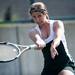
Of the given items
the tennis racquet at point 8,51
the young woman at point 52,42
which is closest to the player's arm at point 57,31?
the young woman at point 52,42

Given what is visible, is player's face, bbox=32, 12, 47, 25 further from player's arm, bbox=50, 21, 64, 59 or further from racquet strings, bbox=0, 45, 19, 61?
racquet strings, bbox=0, 45, 19, 61

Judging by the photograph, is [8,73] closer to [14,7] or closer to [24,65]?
[24,65]

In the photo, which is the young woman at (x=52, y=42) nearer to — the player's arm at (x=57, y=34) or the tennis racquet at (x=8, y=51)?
the player's arm at (x=57, y=34)

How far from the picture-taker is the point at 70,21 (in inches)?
201

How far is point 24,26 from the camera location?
16.7 feet

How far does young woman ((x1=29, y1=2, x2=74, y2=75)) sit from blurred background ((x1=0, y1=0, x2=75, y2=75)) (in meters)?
1.53

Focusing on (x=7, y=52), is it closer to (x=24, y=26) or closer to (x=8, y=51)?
(x=8, y=51)

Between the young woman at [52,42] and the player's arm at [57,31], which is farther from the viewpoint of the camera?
the young woman at [52,42]

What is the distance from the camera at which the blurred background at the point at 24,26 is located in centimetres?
500

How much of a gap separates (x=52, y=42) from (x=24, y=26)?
1.79 meters

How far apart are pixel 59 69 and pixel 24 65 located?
167cm

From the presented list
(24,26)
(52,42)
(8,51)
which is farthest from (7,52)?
(24,26)

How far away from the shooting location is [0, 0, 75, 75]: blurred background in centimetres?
500

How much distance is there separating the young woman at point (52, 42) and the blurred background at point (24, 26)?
153 cm
